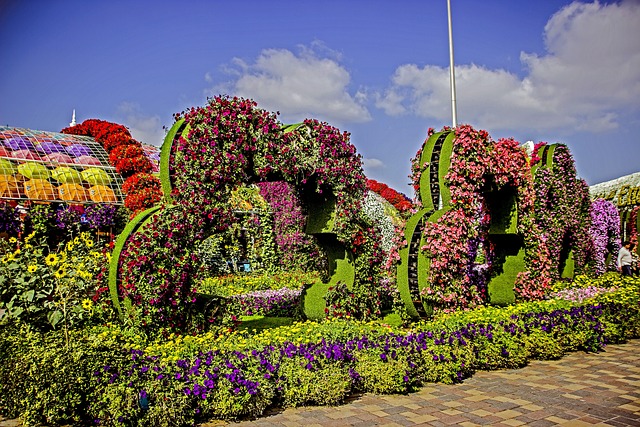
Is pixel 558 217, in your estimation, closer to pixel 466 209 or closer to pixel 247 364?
pixel 466 209

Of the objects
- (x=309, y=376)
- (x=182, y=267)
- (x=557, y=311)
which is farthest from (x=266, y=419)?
(x=557, y=311)

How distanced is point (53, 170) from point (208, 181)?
12.7 meters

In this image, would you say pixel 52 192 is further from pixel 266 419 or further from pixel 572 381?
pixel 572 381

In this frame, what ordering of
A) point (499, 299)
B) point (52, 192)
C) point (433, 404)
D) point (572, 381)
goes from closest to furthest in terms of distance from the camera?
1. point (433, 404)
2. point (572, 381)
3. point (499, 299)
4. point (52, 192)

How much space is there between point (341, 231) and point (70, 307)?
3.63 meters

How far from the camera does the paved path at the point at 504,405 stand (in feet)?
13.4

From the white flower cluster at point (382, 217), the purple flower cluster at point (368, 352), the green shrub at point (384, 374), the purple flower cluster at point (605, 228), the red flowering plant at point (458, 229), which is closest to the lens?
the purple flower cluster at point (368, 352)

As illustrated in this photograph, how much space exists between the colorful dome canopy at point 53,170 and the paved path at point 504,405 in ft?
41.9

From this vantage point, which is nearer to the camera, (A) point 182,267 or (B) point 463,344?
(B) point 463,344

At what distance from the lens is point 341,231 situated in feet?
24.6

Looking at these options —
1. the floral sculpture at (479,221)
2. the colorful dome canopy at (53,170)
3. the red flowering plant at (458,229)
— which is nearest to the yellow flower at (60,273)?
the floral sculpture at (479,221)

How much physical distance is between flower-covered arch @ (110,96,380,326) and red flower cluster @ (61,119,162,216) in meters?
8.84

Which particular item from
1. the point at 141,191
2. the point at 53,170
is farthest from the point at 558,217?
the point at 53,170

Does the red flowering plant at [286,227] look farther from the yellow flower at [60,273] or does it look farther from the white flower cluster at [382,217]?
the yellow flower at [60,273]
